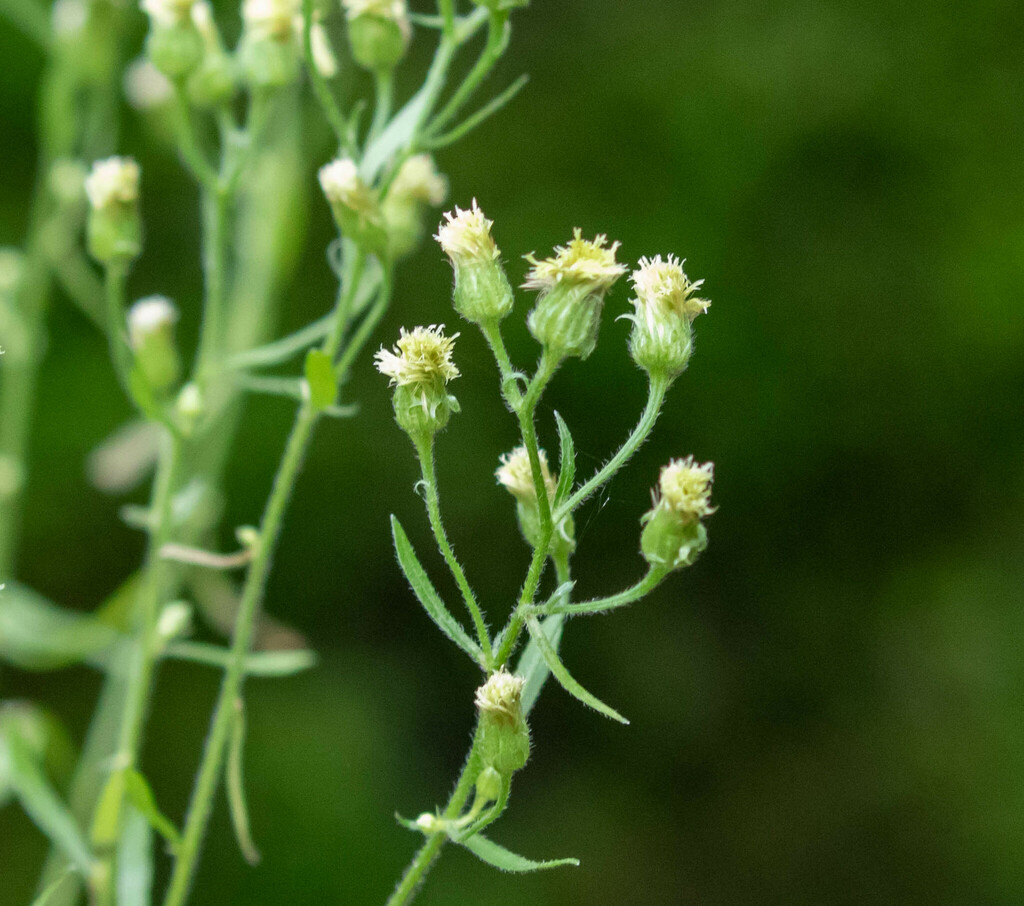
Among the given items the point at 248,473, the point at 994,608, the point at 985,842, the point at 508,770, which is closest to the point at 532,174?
the point at 248,473

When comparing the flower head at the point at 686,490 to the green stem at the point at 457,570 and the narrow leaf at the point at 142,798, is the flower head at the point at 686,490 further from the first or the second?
the narrow leaf at the point at 142,798

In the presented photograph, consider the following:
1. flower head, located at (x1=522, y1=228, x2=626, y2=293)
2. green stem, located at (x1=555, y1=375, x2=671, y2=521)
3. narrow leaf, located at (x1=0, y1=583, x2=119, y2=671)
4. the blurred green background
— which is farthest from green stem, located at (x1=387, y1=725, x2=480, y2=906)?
the blurred green background

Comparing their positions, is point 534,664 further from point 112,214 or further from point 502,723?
point 112,214

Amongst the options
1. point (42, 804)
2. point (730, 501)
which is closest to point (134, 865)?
point (42, 804)

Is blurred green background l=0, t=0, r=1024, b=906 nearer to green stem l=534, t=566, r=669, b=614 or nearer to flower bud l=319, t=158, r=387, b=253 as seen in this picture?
flower bud l=319, t=158, r=387, b=253

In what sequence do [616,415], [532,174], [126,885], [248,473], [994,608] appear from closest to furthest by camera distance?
[126,885] < [616,415] < [248,473] < [532,174] < [994,608]

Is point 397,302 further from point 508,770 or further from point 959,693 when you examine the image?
point 508,770

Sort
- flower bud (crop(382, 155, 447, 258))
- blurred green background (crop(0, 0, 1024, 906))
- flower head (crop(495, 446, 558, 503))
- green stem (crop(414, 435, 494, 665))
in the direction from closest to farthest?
green stem (crop(414, 435, 494, 665)) → flower head (crop(495, 446, 558, 503)) → flower bud (crop(382, 155, 447, 258)) → blurred green background (crop(0, 0, 1024, 906))
